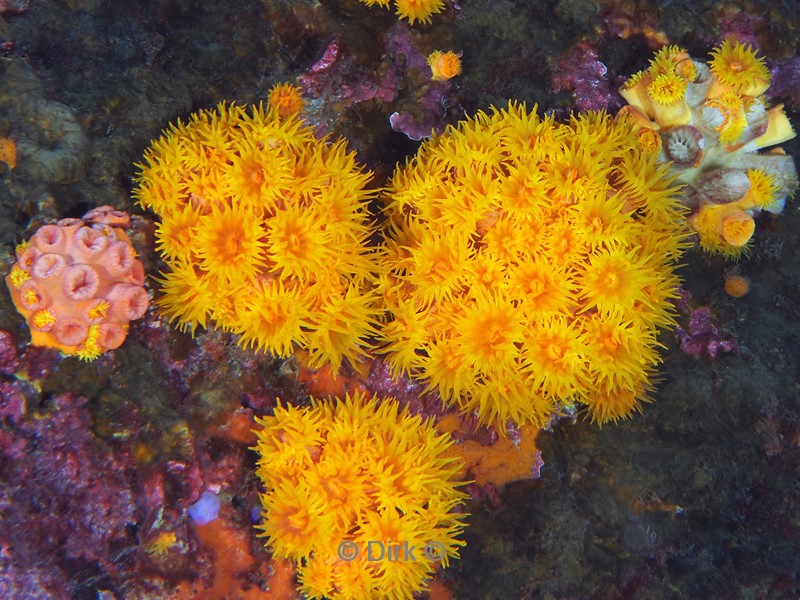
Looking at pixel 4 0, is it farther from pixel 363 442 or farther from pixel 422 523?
pixel 422 523

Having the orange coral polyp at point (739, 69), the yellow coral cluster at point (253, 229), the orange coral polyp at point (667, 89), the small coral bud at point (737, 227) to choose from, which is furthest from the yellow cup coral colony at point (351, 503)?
the orange coral polyp at point (739, 69)

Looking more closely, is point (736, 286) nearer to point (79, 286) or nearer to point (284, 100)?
point (284, 100)

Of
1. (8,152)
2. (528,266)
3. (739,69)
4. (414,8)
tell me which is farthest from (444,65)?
(8,152)

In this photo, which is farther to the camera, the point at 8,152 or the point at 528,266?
the point at 528,266

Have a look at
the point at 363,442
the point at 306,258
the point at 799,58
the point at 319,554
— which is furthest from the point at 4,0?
the point at 799,58

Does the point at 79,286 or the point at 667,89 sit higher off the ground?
the point at 667,89

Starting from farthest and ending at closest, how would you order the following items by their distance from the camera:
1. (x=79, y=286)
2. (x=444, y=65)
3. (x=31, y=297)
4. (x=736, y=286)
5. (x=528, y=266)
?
(x=736, y=286), (x=444, y=65), (x=528, y=266), (x=79, y=286), (x=31, y=297)

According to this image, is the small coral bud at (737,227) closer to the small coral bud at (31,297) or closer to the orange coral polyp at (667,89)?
the orange coral polyp at (667,89)
